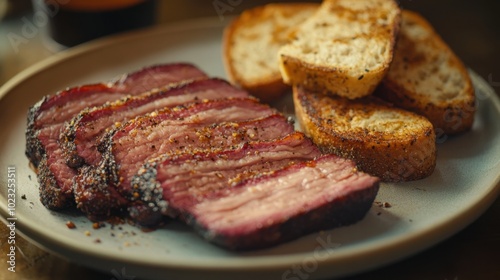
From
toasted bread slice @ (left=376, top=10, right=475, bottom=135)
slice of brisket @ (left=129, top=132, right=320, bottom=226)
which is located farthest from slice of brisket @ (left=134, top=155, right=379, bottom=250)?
toasted bread slice @ (left=376, top=10, right=475, bottom=135)

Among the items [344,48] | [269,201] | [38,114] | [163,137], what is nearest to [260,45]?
[344,48]

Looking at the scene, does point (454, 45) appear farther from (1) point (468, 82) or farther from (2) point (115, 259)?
(2) point (115, 259)

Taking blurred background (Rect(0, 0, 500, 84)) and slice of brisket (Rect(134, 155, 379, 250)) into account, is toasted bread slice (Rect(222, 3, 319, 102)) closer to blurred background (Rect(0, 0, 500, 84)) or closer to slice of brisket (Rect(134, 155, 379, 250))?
blurred background (Rect(0, 0, 500, 84))

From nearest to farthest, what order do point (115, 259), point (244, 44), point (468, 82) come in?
point (115, 259), point (468, 82), point (244, 44)

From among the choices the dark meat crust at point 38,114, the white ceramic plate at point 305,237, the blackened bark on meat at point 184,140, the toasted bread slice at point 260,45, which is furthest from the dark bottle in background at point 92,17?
the blackened bark on meat at point 184,140

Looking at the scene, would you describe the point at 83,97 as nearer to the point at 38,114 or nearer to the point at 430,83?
the point at 38,114

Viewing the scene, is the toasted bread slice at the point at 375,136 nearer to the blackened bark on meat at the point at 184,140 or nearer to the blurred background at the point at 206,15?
the blackened bark on meat at the point at 184,140

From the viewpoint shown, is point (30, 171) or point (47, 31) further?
point (47, 31)

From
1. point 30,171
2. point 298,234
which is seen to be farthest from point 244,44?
point 298,234
